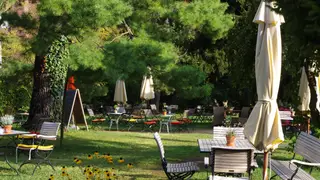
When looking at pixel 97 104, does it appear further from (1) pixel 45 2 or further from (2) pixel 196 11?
(1) pixel 45 2

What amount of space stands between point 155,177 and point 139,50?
162 inches

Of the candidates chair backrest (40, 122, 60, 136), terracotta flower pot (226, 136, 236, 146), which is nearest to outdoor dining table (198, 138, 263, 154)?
terracotta flower pot (226, 136, 236, 146)

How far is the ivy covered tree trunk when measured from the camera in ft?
48.4

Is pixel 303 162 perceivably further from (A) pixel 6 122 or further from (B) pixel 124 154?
(B) pixel 124 154

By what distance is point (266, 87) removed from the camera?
23.7 ft

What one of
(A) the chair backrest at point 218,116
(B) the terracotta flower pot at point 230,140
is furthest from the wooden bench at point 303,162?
(A) the chair backrest at point 218,116

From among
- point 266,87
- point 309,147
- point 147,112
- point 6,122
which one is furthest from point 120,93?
point 309,147

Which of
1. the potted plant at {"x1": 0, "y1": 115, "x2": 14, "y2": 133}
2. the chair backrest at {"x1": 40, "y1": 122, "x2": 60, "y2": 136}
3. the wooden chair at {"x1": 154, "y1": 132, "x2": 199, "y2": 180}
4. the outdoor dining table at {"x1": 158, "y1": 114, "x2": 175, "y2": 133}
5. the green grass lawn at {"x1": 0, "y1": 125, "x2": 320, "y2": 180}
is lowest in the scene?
the green grass lawn at {"x1": 0, "y1": 125, "x2": 320, "y2": 180}

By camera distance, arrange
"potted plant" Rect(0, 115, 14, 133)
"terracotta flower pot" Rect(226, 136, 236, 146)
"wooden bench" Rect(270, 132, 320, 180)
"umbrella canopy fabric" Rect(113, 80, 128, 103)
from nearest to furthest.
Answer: "wooden bench" Rect(270, 132, 320, 180) → "terracotta flower pot" Rect(226, 136, 236, 146) → "potted plant" Rect(0, 115, 14, 133) → "umbrella canopy fabric" Rect(113, 80, 128, 103)

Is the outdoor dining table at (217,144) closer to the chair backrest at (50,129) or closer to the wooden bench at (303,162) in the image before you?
the wooden bench at (303,162)

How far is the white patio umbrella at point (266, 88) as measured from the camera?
695cm

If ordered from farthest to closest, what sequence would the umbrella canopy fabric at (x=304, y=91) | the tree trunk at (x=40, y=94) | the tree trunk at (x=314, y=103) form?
the tree trunk at (x=40, y=94) → the umbrella canopy fabric at (x=304, y=91) → the tree trunk at (x=314, y=103)

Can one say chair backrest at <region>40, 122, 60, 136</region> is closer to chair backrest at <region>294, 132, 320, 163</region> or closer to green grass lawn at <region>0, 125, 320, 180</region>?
green grass lawn at <region>0, 125, 320, 180</region>

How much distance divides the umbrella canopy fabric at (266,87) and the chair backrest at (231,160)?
54cm
